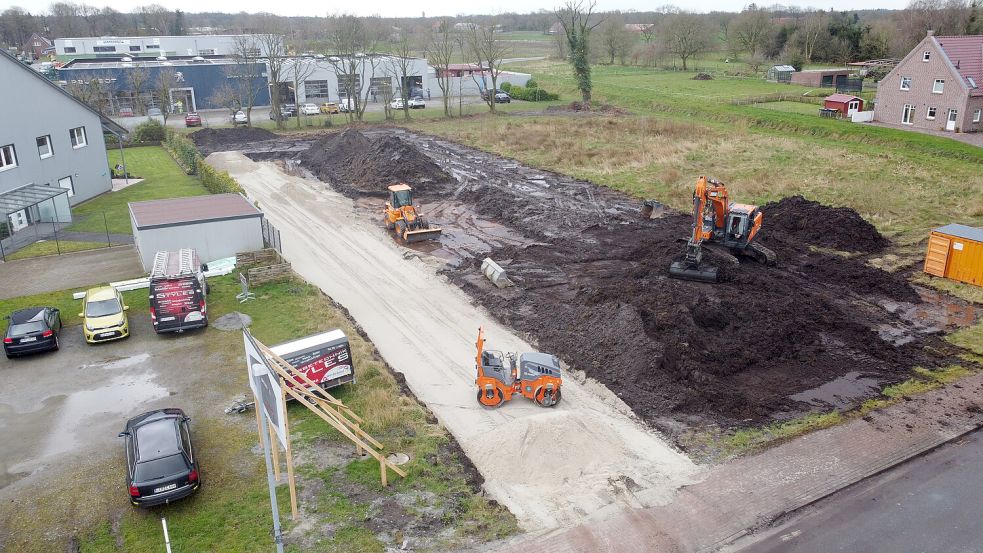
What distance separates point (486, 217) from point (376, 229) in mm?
5829

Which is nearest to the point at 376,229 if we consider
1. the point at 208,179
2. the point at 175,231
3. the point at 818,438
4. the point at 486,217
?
the point at 486,217

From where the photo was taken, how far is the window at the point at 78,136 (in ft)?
130

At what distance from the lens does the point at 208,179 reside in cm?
4144

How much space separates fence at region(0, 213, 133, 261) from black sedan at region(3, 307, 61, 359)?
11082mm

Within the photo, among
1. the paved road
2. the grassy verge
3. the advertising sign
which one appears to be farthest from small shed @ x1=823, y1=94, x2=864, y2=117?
the advertising sign

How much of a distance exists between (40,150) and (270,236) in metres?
17.0

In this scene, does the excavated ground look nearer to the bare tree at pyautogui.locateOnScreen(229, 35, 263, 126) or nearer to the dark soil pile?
the dark soil pile

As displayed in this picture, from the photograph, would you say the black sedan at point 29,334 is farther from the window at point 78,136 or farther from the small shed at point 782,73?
the small shed at point 782,73

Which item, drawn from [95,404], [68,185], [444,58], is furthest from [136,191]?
[444,58]

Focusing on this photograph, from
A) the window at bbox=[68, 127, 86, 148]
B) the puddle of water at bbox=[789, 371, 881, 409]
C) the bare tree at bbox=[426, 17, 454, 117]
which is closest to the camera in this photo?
the puddle of water at bbox=[789, 371, 881, 409]

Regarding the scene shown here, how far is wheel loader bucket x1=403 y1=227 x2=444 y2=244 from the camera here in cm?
3162

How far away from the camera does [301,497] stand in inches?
568

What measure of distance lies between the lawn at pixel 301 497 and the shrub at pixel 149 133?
49548mm

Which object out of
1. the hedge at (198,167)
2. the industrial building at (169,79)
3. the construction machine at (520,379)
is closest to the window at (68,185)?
the hedge at (198,167)
